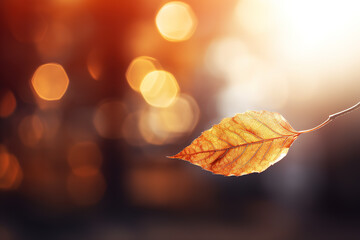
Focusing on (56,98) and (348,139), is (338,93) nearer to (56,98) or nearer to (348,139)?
(348,139)

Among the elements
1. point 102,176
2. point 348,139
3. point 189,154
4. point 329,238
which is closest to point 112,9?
point 102,176

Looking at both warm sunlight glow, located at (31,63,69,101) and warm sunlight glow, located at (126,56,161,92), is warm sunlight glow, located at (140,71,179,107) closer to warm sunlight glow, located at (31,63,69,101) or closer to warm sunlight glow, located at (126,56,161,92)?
warm sunlight glow, located at (126,56,161,92)

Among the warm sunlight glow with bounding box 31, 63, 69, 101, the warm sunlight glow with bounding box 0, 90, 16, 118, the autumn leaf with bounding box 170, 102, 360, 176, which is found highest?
the warm sunlight glow with bounding box 31, 63, 69, 101

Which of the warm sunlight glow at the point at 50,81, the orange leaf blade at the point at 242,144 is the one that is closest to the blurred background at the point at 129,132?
the warm sunlight glow at the point at 50,81

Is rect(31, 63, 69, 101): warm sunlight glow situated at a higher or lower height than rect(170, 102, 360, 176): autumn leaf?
higher

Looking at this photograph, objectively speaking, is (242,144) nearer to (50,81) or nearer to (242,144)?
(242,144)

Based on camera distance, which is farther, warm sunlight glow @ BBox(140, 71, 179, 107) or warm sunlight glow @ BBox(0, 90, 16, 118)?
warm sunlight glow @ BBox(140, 71, 179, 107)

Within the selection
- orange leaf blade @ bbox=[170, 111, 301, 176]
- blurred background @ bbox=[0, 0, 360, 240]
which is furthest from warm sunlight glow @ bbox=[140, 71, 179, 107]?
orange leaf blade @ bbox=[170, 111, 301, 176]
